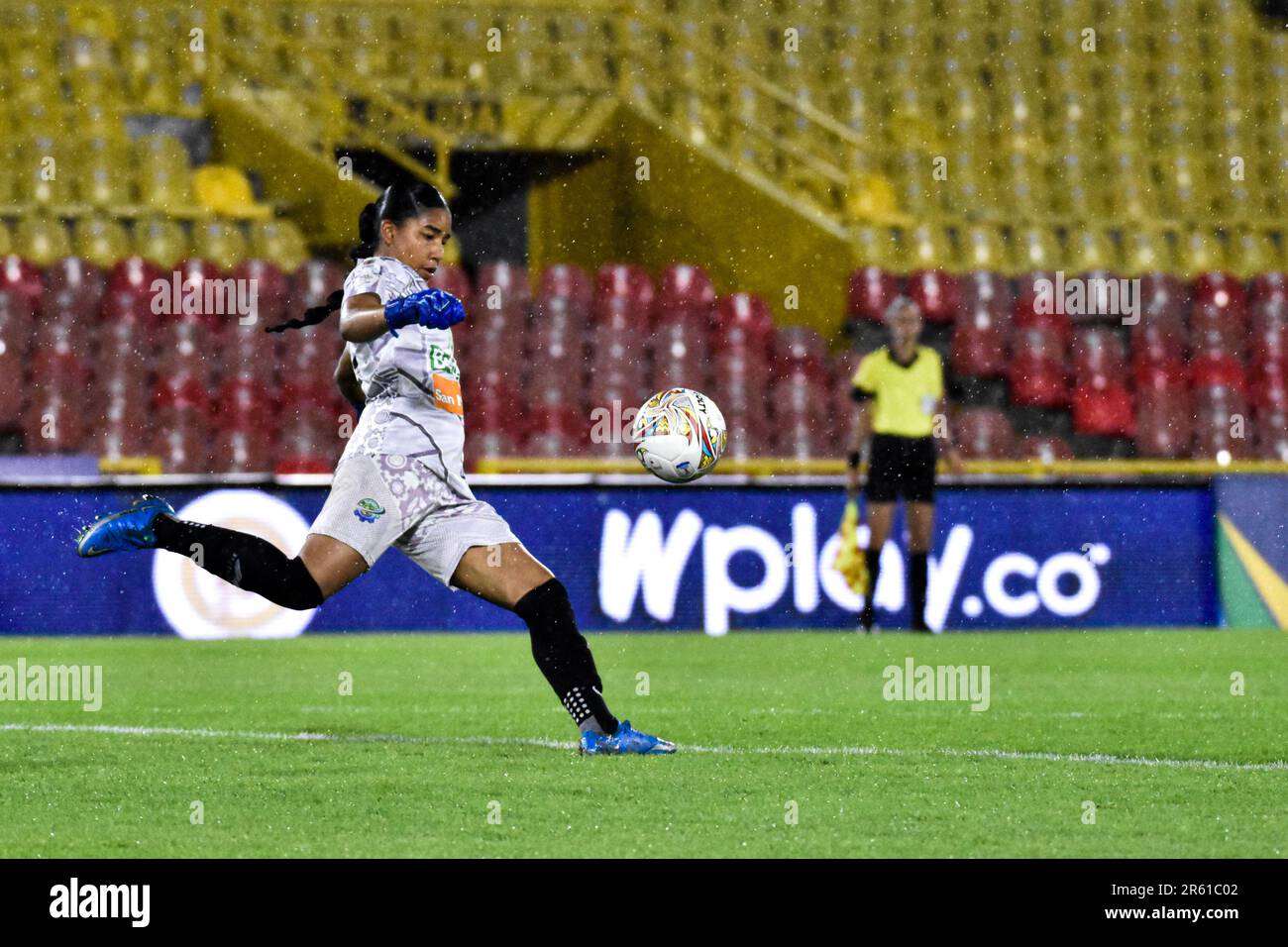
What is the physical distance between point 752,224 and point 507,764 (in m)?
11.4

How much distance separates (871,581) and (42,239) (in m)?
7.68

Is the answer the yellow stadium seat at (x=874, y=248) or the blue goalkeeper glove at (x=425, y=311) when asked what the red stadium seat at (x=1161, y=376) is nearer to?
the yellow stadium seat at (x=874, y=248)

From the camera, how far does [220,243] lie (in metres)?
16.1

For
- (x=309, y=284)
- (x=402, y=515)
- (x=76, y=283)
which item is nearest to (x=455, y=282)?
(x=309, y=284)

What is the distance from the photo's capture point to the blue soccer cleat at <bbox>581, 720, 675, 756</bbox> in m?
6.29

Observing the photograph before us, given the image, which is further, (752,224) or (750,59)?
(750,59)

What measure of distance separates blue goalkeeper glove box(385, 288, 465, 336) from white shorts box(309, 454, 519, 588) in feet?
1.96

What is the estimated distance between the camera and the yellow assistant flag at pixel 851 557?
40.1ft

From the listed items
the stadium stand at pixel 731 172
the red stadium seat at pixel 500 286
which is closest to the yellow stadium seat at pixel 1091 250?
the stadium stand at pixel 731 172

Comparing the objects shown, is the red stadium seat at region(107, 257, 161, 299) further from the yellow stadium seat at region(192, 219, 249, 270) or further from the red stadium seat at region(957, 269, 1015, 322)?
the red stadium seat at region(957, 269, 1015, 322)

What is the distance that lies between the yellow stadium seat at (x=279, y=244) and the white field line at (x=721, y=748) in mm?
9039

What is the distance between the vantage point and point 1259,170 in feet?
64.5
